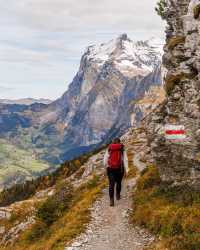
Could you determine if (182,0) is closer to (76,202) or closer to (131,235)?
(76,202)

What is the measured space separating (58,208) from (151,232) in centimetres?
1079

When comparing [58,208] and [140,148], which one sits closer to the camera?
[58,208]

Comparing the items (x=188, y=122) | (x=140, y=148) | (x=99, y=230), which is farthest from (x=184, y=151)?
(x=140, y=148)

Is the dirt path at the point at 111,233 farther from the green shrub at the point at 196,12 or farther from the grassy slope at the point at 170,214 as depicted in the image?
the green shrub at the point at 196,12

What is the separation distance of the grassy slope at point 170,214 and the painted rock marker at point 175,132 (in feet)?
9.02

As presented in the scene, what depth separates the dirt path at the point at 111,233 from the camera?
20.3 meters

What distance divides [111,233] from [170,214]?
3.49 metres

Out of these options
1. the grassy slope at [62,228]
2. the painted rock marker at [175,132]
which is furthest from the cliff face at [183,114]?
the grassy slope at [62,228]

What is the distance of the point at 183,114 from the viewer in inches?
928

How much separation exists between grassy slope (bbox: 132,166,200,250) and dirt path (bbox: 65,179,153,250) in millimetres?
613

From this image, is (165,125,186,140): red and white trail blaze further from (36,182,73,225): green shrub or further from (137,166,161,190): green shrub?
(36,182,73,225): green shrub

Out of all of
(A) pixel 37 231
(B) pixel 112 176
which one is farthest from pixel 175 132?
(A) pixel 37 231

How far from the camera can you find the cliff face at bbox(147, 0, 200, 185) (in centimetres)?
2262

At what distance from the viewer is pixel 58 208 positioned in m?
30.1
